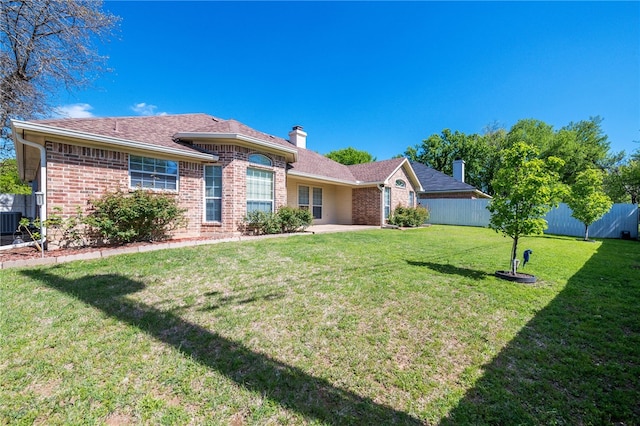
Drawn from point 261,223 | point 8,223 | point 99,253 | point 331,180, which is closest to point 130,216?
point 99,253

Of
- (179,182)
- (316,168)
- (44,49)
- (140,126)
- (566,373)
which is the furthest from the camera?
(316,168)

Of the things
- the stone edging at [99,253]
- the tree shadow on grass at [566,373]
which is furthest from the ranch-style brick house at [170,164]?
the tree shadow on grass at [566,373]

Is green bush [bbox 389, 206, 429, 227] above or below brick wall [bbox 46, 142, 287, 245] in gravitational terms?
below

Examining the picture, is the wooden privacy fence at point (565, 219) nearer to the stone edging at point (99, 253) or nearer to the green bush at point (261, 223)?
the green bush at point (261, 223)

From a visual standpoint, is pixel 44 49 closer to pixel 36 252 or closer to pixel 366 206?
pixel 36 252

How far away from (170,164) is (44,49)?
9.43 m

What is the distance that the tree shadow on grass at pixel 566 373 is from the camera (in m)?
2.10

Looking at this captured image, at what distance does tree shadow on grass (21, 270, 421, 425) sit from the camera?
2.10m

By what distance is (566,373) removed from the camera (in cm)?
258

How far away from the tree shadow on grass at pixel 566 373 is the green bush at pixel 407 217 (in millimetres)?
12153

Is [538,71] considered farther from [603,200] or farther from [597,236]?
[597,236]

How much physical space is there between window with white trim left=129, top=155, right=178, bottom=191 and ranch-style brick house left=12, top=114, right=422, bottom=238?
0.03m

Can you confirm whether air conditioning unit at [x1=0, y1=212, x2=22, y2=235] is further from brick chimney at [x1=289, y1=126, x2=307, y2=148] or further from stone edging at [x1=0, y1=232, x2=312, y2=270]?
brick chimney at [x1=289, y1=126, x2=307, y2=148]

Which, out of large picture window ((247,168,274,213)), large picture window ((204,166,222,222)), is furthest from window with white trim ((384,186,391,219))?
large picture window ((204,166,222,222))
